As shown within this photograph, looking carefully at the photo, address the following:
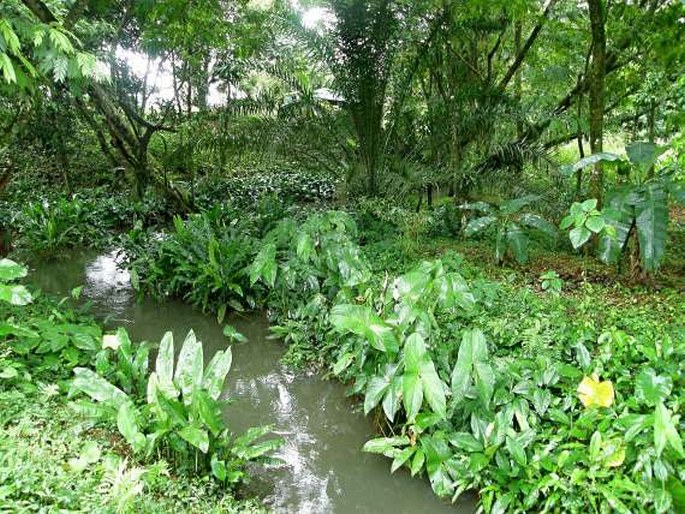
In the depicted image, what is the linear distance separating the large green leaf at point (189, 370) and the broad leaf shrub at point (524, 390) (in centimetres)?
79

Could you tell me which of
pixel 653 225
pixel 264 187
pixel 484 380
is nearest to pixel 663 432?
pixel 484 380

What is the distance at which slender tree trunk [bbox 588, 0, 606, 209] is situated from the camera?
4059 mm

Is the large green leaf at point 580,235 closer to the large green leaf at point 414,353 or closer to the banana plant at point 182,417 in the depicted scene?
the large green leaf at point 414,353

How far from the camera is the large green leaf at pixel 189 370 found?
270 centimetres

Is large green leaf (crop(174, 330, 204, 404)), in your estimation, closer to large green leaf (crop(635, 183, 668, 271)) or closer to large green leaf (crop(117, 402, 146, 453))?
large green leaf (crop(117, 402, 146, 453))

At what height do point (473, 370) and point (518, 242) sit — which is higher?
point (518, 242)

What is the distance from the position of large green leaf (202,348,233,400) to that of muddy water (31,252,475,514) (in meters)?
0.55

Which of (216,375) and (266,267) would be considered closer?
(216,375)

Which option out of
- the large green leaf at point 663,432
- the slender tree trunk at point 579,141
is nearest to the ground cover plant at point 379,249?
the large green leaf at point 663,432

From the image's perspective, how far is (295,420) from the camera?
3344 mm

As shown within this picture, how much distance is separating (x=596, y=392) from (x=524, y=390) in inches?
13.5

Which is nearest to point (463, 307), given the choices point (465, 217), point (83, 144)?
point (465, 217)

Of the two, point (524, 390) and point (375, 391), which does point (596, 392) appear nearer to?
point (524, 390)

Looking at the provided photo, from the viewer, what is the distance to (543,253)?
5.15 metres
